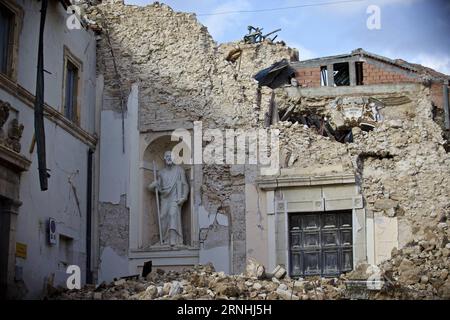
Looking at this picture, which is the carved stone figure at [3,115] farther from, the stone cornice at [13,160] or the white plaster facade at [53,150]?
the stone cornice at [13,160]

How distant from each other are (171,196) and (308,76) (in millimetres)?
6669

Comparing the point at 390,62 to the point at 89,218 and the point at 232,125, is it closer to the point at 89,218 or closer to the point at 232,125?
the point at 232,125

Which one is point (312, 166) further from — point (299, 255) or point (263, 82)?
point (263, 82)

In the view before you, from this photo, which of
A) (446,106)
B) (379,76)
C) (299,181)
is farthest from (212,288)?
(379,76)

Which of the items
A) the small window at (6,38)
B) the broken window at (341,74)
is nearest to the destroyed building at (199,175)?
the small window at (6,38)

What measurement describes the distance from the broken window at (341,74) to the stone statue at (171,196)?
263 inches

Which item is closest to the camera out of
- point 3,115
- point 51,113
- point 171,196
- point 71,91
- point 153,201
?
point 3,115

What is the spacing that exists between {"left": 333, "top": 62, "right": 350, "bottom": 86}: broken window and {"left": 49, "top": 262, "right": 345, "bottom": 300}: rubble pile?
8832mm

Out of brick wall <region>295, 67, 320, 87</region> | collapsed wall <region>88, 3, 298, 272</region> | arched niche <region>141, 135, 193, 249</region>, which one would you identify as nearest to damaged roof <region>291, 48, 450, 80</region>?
brick wall <region>295, 67, 320, 87</region>

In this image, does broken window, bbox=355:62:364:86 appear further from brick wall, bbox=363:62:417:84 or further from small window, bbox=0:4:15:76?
small window, bbox=0:4:15:76

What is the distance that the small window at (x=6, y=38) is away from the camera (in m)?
14.2

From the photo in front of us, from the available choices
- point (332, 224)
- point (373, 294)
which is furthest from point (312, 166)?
point (373, 294)

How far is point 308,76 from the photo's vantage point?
2233 centimetres
